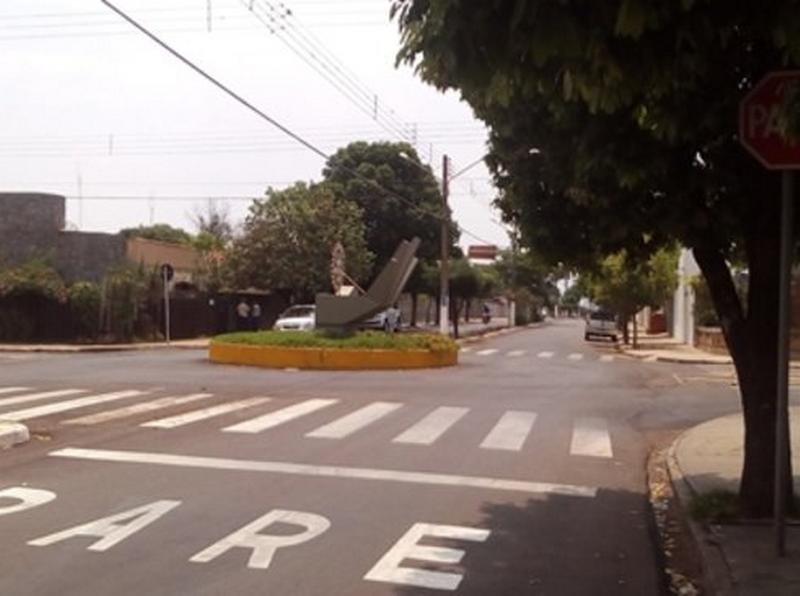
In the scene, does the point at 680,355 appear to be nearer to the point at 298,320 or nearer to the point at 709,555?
the point at 298,320

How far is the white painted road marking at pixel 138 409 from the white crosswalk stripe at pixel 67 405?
2.36 ft

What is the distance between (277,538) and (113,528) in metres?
1.31

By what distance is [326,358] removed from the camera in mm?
27109

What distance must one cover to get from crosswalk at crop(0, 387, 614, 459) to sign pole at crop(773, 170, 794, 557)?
592 centimetres

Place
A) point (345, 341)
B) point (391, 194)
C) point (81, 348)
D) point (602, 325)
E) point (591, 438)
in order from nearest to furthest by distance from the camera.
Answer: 1. point (591, 438)
2. point (345, 341)
3. point (81, 348)
4. point (602, 325)
5. point (391, 194)

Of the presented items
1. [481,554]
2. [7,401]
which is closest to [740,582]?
[481,554]

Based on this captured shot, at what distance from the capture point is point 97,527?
8180 millimetres

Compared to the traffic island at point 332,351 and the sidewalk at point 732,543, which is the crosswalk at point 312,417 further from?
the traffic island at point 332,351

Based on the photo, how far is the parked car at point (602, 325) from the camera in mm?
54312

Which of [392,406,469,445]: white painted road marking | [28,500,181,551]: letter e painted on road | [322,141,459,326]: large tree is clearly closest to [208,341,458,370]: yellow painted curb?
[392,406,469,445]: white painted road marking

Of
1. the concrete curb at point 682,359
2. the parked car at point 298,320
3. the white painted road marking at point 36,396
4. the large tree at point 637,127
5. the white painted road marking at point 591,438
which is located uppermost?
the large tree at point 637,127

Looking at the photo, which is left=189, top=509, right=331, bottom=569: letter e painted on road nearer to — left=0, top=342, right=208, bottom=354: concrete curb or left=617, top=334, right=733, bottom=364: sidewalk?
left=617, top=334, right=733, bottom=364: sidewalk

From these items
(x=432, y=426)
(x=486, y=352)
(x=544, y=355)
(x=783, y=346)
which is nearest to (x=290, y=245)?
(x=486, y=352)

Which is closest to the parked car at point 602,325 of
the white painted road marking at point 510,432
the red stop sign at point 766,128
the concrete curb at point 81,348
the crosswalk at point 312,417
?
the concrete curb at point 81,348
